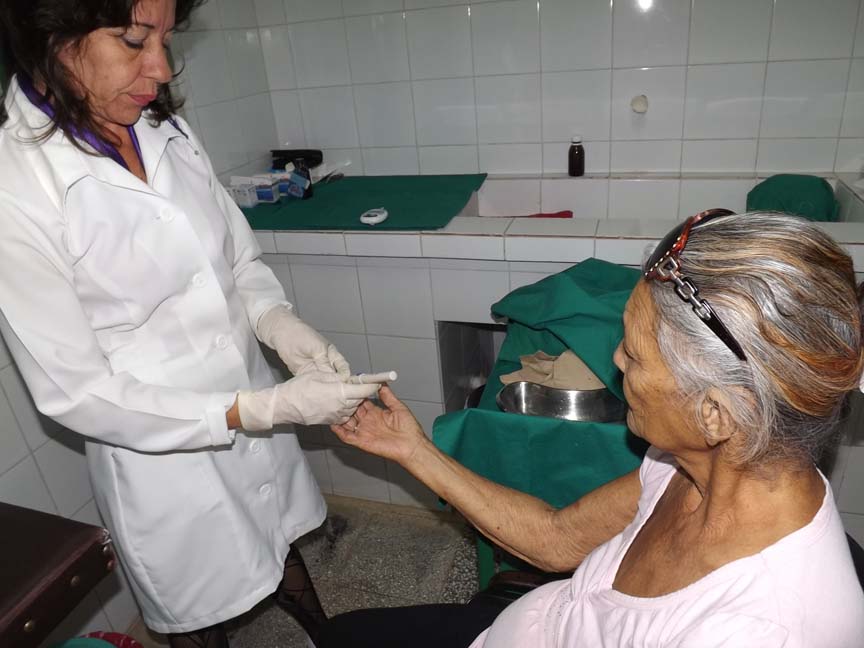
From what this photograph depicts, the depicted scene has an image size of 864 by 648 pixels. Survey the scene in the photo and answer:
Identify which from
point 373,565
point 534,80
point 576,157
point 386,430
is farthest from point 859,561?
point 534,80

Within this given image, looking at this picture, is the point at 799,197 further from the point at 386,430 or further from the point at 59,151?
the point at 59,151

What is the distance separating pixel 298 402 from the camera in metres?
1.12

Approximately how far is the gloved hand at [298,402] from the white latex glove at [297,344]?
0.14 meters

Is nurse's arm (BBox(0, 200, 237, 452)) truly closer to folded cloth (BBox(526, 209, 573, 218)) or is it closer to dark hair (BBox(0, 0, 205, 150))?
dark hair (BBox(0, 0, 205, 150))

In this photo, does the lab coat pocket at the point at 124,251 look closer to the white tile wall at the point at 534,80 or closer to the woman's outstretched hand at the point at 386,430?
the woman's outstretched hand at the point at 386,430

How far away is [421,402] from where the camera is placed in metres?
2.05

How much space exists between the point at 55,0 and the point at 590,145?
1.75m

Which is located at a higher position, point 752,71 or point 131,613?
point 752,71

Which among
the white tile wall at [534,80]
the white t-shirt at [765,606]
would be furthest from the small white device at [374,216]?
the white t-shirt at [765,606]

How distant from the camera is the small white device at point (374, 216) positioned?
182cm

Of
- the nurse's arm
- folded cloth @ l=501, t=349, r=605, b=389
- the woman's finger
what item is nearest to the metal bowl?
folded cloth @ l=501, t=349, r=605, b=389

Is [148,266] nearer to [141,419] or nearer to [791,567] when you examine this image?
[141,419]

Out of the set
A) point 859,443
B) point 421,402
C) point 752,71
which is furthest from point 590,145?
point 859,443

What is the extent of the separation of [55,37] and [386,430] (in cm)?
82
